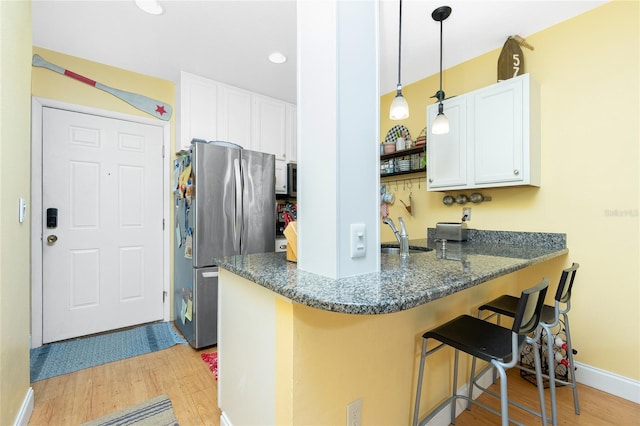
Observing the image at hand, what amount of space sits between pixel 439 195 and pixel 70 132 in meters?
3.40

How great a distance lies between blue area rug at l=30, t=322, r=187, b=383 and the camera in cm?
212

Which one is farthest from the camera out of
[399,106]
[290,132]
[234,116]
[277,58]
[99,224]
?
[290,132]

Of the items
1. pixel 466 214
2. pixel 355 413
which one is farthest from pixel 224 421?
pixel 466 214

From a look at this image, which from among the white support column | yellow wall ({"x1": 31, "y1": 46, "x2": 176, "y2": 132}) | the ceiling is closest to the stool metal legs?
the white support column

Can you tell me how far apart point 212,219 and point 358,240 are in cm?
178

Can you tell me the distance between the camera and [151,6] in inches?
76.9

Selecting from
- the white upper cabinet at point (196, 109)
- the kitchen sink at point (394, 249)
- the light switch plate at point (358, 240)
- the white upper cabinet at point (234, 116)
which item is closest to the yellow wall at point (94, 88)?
the white upper cabinet at point (196, 109)

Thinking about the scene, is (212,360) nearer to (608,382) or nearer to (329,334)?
(329,334)

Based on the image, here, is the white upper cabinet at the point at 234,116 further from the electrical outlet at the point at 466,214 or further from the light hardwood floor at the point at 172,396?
the electrical outlet at the point at 466,214

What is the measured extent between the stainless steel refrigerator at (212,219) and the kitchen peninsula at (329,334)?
99 cm

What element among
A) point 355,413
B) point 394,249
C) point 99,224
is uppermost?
point 99,224

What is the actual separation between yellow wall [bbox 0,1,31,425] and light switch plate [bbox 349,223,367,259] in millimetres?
1475

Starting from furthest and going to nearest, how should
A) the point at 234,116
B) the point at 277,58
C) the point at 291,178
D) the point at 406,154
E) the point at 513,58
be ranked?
the point at 291,178, the point at 234,116, the point at 406,154, the point at 277,58, the point at 513,58

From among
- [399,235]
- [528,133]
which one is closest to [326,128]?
[399,235]
